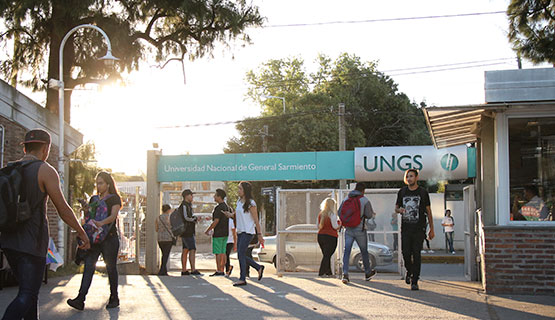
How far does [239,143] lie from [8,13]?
85.3 feet

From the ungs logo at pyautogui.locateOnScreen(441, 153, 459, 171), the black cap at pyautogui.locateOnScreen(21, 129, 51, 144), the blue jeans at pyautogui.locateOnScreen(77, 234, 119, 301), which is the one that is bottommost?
the blue jeans at pyautogui.locateOnScreen(77, 234, 119, 301)

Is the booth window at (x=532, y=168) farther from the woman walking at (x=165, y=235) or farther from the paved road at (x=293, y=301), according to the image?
the woman walking at (x=165, y=235)

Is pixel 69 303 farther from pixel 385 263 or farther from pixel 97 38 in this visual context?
pixel 97 38

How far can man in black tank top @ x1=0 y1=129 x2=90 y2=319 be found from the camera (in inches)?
192

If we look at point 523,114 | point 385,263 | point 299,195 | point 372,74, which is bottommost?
point 385,263

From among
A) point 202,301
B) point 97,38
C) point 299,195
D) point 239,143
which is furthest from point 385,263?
point 239,143

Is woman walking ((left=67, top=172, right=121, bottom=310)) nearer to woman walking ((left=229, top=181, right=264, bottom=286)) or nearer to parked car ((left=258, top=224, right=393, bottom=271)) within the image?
woman walking ((left=229, top=181, right=264, bottom=286))

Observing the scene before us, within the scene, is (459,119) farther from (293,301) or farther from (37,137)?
(37,137)

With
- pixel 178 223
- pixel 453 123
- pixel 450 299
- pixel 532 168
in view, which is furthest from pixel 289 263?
pixel 532 168

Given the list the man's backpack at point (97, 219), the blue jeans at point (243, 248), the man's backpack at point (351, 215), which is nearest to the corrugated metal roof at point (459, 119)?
the man's backpack at point (351, 215)

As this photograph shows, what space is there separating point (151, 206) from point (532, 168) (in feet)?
35.5

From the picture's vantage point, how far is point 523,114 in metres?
8.91

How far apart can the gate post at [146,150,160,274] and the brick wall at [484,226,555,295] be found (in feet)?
34.6

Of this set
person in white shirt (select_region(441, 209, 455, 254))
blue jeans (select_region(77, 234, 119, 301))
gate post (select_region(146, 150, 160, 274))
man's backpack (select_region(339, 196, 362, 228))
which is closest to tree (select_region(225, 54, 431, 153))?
person in white shirt (select_region(441, 209, 455, 254))
